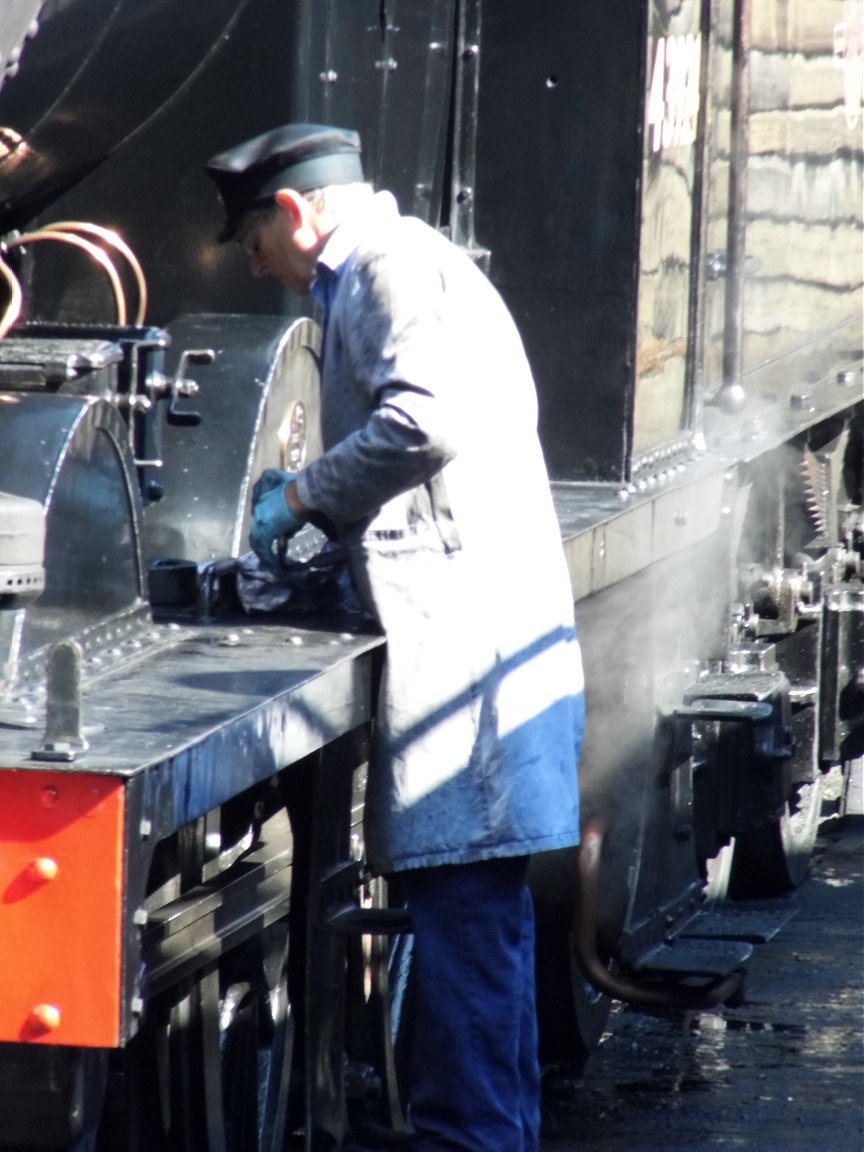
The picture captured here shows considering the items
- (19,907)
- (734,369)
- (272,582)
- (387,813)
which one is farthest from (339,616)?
(734,369)

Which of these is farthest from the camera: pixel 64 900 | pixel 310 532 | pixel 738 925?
pixel 738 925

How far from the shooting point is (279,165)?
2828 mm

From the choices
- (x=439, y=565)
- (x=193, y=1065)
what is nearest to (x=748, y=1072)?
(x=193, y=1065)

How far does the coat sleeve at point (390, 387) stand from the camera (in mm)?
2711

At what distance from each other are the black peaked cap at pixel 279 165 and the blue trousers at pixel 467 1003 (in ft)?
2.94

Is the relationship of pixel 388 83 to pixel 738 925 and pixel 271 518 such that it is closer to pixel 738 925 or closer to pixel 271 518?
pixel 271 518

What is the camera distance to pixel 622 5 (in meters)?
3.96

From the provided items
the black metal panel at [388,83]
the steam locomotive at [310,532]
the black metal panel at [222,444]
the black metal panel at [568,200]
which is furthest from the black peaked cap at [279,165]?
the black metal panel at [568,200]

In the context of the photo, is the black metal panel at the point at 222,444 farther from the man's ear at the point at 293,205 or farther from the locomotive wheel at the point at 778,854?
the locomotive wheel at the point at 778,854

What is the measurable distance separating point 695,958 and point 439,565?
1796mm

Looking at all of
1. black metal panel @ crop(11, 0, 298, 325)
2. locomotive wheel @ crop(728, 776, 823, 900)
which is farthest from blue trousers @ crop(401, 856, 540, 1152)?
locomotive wheel @ crop(728, 776, 823, 900)

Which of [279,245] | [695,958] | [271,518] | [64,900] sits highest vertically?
[279,245]

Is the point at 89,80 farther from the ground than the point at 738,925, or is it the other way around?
the point at 89,80

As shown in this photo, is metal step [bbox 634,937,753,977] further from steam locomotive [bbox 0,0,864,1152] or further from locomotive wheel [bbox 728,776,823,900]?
locomotive wheel [bbox 728,776,823,900]
